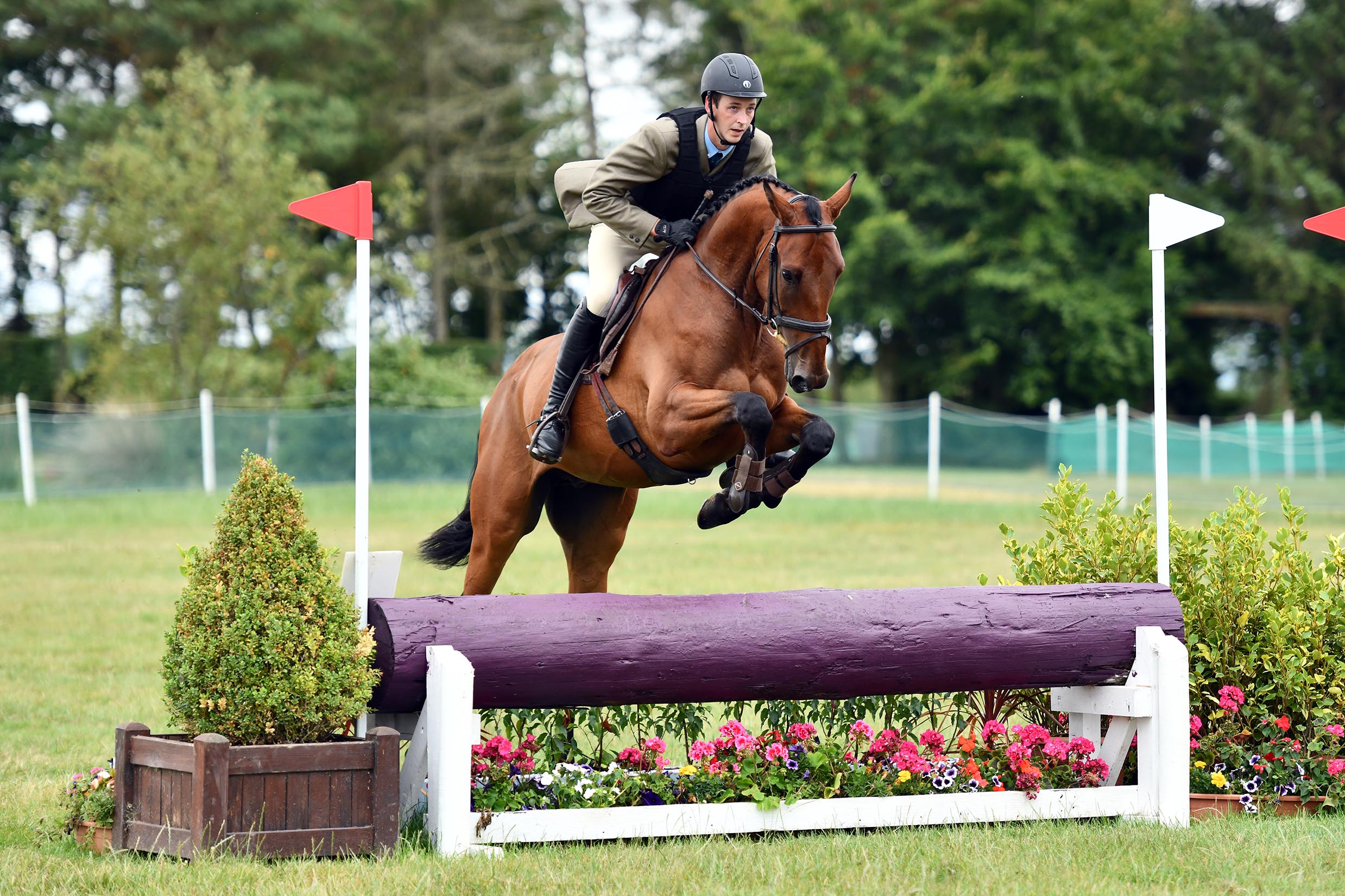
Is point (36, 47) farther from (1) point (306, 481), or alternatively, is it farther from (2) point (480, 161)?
(1) point (306, 481)

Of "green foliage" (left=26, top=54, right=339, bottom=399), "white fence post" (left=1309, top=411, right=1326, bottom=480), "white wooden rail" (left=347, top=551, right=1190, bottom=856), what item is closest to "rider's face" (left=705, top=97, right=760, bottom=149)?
"white wooden rail" (left=347, top=551, right=1190, bottom=856)

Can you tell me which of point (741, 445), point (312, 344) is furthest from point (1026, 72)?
point (741, 445)

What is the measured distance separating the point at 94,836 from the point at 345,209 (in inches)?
70.6

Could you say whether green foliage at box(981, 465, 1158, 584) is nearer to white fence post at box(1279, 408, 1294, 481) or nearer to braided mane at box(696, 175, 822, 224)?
braided mane at box(696, 175, 822, 224)

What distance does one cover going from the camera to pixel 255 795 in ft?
10.4

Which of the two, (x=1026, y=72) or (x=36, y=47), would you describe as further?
(x=1026, y=72)

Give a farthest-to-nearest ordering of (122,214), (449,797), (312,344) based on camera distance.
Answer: (312,344) < (122,214) < (449,797)

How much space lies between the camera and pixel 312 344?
22781 millimetres

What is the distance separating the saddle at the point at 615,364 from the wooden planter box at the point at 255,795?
4.67ft

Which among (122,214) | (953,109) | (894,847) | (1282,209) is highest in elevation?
(953,109)

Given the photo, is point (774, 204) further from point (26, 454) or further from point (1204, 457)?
point (1204, 457)

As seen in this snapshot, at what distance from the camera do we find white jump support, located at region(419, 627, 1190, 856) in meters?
3.33

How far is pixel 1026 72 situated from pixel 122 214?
2001cm

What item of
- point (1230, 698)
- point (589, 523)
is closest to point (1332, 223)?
point (1230, 698)
